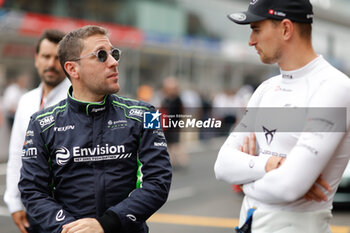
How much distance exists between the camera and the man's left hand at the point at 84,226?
7.89 ft

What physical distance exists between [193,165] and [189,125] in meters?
11.5

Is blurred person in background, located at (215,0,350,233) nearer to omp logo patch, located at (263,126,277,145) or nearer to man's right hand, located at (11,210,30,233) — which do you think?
omp logo patch, located at (263,126,277,145)

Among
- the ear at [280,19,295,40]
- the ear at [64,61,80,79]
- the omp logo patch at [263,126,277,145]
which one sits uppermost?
the ear at [280,19,295,40]

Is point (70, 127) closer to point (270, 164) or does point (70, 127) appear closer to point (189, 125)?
point (189, 125)

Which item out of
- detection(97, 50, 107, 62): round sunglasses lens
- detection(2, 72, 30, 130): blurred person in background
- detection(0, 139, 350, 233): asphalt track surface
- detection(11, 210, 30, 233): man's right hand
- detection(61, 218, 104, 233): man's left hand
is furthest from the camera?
detection(2, 72, 30, 130): blurred person in background

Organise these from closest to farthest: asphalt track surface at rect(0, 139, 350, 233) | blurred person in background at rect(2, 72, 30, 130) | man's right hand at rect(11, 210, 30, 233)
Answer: man's right hand at rect(11, 210, 30, 233)
asphalt track surface at rect(0, 139, 350, 233)
blurred person in background at rect(2, 72, 30, 130)

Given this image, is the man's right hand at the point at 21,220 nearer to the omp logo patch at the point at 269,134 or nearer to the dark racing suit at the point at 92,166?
the dark racing suit at the point at 92,166

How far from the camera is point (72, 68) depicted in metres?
2.81

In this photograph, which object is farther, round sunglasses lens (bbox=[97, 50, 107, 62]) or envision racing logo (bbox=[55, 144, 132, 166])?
round sunglasses lens (bbox=[97, 50, 107, 62])

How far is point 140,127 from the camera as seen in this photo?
2.65 metres

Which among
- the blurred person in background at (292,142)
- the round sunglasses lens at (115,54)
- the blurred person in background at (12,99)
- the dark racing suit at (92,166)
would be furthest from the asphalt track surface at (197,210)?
the blurred person in background at (292,142)

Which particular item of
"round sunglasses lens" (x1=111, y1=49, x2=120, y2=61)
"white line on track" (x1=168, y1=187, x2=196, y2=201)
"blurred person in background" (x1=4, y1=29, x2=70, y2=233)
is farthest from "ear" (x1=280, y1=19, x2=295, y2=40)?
"white line on track" (x1=168, y1=187, x2=196, y2=201)

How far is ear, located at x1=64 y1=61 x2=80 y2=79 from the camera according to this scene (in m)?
2.79

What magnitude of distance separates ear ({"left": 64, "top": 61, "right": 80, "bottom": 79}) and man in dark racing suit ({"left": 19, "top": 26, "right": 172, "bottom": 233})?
8 cm
